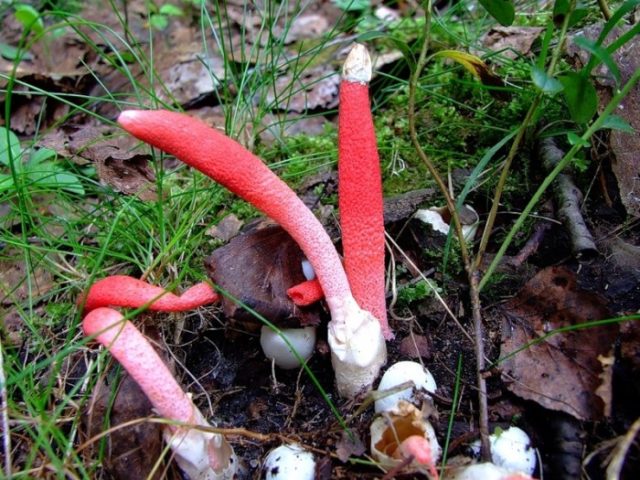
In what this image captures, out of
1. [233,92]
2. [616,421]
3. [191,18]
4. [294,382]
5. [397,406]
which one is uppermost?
[191,18]

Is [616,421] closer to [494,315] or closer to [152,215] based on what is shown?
[494,315]

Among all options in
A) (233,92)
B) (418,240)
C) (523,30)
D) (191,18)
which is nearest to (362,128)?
(418,240)

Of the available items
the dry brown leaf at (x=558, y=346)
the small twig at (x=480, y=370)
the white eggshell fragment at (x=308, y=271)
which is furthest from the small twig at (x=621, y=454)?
the white eggshell fragment at (x=308, y=271)

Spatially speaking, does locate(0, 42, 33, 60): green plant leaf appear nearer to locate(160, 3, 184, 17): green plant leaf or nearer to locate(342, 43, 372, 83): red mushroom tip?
locate(160, 3, 184, 17): green plant leaf

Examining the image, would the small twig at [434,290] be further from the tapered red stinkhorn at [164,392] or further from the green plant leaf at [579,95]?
the tapered red stinkhorn at [164,392]

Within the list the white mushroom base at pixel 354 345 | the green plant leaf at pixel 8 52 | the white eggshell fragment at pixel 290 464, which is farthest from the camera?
the green plant leaf at pixel 8 52
